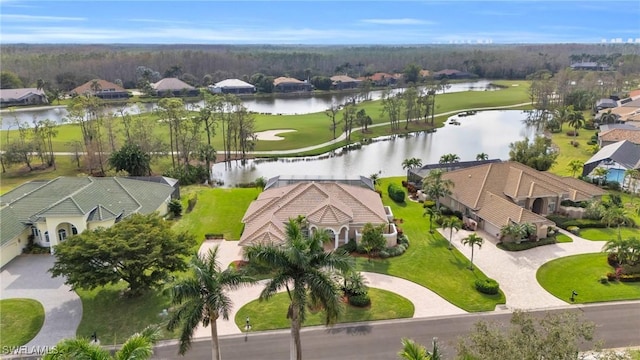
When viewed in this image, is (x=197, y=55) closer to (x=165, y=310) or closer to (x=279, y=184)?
(x=279, y=184)

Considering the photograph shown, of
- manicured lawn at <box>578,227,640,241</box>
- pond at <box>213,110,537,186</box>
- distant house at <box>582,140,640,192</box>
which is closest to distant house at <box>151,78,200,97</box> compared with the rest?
pond at <box>213,110,537,186</box>

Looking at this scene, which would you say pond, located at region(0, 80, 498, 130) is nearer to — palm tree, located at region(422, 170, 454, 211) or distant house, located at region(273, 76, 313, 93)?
distant house, located at region(273, 76, 313, 93)

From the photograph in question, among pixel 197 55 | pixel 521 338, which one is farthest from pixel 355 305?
pixel 197 55

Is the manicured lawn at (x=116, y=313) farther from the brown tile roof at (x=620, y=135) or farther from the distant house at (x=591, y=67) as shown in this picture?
the distant house at (x=591, y=67)

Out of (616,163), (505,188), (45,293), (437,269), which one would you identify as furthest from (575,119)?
(45,293)

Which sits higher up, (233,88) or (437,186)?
(233,88)

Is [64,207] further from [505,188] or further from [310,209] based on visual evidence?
[505,188]
